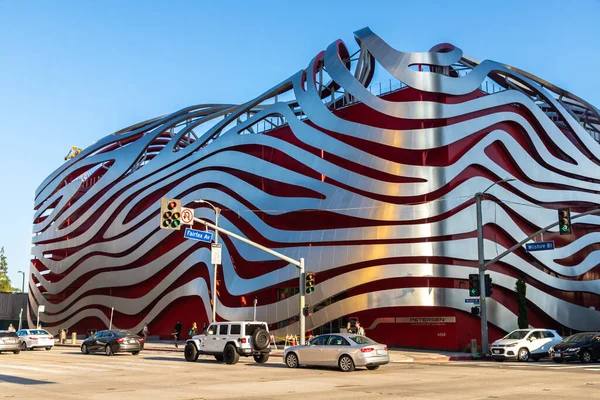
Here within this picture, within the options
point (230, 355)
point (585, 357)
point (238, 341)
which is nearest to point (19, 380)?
point (230, 355)

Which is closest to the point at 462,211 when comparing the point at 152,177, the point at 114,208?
the point at 152,177

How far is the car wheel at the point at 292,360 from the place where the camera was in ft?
84.5

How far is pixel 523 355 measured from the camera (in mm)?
31562

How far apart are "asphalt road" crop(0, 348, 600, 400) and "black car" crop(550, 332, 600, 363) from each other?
5.94m

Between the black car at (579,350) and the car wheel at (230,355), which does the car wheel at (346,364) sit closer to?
the car wheel at (230,355)

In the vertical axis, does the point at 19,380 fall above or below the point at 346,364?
below

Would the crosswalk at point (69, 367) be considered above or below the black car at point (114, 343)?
below

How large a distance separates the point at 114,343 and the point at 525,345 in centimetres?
2216

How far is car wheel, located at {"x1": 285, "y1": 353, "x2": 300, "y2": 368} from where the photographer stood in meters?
25.8

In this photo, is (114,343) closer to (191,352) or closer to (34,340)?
(191,352)

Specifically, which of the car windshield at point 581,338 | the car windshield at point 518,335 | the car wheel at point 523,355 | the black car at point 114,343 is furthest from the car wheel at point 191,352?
the car windshield at point 581,338

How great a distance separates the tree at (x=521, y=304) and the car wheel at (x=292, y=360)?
20839mm

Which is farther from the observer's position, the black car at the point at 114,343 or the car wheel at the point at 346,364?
the black car at the point at 114,343

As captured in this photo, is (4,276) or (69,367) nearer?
(69,367)
